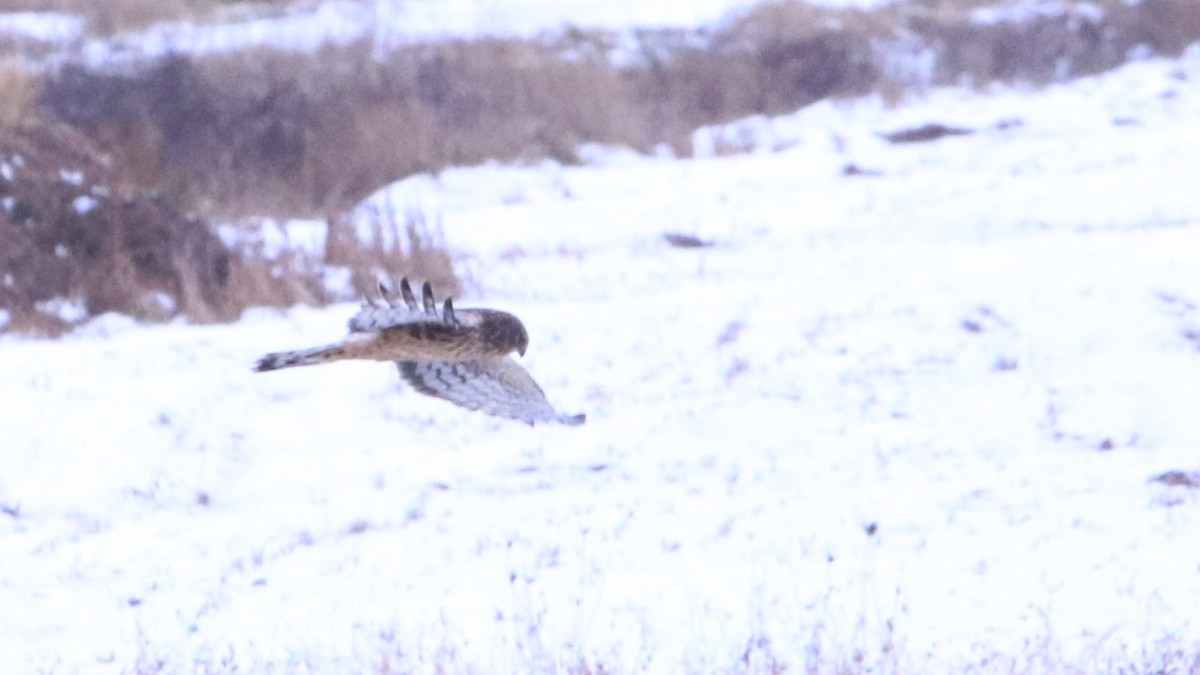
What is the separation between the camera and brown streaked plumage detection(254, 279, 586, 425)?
4359 millimetres

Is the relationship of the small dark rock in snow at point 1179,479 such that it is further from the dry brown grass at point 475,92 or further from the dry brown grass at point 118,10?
the dry brown grass at point 118,10

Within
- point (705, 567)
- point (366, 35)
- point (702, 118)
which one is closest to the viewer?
point (705, 567)

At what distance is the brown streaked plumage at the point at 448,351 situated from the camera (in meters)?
4.36

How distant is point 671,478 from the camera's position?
897 centimetres

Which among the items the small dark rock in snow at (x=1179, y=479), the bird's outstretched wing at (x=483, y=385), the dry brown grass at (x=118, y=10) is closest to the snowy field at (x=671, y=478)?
the small dark rock in snow at (x=1179, y=479)

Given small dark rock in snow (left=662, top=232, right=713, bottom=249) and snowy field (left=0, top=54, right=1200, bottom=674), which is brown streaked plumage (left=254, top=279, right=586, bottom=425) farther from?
small dark rock in snow (left=662, top=232, right=713, bottom=249)

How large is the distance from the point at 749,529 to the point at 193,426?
3.11 meters

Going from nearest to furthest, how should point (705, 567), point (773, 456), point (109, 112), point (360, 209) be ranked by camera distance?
point (705, 567), point (773, 456), point (360, 209), point (109, 112)

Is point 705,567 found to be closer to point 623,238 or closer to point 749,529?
point 749,529

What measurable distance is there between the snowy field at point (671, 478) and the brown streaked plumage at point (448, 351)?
1689 mm

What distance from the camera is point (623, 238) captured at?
14.9 meters

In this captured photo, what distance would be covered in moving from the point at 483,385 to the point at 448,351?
21 cm

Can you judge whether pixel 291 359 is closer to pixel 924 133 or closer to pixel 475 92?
pixel 924 133

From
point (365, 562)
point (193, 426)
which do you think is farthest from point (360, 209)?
point (365, 562)
